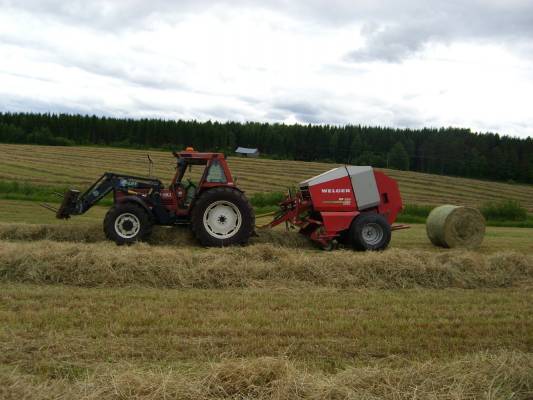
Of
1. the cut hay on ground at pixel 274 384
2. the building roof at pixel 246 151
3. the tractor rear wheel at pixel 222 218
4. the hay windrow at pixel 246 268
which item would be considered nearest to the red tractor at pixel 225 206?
the tractor rear wheel at pixel 222 218

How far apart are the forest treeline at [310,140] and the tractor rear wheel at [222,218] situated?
4470cm

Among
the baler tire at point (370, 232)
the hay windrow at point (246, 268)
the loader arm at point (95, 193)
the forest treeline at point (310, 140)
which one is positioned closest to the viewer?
the hay windrow at point (246, 268)

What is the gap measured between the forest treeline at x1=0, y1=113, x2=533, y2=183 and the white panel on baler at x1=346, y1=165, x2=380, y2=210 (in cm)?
4341

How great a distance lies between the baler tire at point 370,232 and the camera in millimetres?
10883

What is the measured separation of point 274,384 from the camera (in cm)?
363

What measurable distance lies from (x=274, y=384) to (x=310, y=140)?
59.3m

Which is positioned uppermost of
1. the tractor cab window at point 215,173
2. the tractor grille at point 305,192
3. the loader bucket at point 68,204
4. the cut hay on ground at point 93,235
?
the tractor cab window at point 215,173

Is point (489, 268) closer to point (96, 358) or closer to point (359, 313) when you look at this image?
point (359, 313)

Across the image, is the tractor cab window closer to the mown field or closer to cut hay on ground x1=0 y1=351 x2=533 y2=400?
the mown field

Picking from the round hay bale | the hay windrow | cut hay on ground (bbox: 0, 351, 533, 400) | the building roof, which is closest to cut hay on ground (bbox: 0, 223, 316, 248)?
the hay windrow

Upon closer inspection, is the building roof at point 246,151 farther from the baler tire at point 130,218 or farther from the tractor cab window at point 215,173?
the baler tire at point 130,218

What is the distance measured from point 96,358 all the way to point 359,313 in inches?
111

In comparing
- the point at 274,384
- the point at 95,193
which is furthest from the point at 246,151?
the point at 274,384

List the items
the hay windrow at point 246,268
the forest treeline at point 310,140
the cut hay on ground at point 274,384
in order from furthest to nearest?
the forest treeline at point 310,140, the hay windrow at point 246,268, the cut hay on ground at point 274,384
